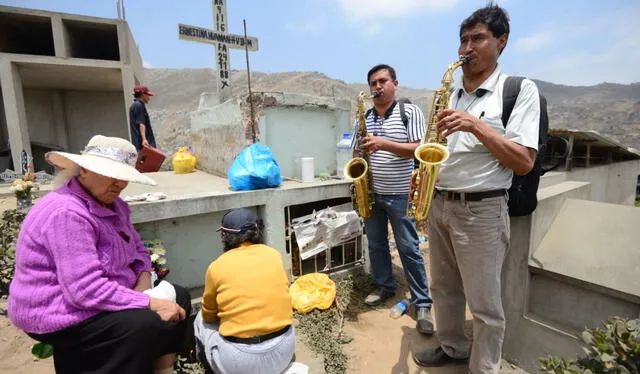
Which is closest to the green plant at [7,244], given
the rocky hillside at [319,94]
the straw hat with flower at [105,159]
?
the straw hat with flower at [105,159]

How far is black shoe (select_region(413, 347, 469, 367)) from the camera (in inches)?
118

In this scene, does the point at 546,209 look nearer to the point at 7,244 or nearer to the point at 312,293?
the point at 312,293

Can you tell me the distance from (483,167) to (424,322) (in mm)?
2072

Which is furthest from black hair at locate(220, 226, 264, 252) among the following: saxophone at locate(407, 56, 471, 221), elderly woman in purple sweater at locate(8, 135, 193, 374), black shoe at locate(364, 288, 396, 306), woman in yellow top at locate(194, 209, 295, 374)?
black shoe at locate(364, 288, 396, 306)

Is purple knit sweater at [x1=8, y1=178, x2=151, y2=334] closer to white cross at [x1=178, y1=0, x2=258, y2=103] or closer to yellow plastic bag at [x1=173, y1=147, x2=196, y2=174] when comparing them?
yellow plastic bag at [x1=173, y1=147, x2=196, y2=174]

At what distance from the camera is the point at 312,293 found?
388cm

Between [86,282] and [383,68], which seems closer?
[86,282]

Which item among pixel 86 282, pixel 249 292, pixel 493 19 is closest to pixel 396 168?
pixel 493 19

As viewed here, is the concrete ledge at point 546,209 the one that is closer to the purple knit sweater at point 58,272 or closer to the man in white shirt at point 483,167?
the man in white shirt at point 483,167

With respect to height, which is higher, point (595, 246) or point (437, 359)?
point (595, 246)

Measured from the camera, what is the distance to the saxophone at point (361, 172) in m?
3.59

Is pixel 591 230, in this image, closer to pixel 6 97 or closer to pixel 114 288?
pixel 114 288

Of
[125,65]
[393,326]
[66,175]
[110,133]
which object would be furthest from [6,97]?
[393,326]

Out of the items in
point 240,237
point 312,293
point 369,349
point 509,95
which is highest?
point 509,95
